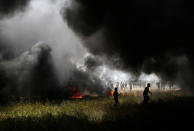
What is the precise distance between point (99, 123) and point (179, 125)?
13.2 ft

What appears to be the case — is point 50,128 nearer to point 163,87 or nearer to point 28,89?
point 28,89

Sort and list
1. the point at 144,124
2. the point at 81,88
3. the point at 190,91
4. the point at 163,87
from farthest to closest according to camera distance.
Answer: the point at 163,87
the point at 81,88
the point at 190,91
the point at 144,124

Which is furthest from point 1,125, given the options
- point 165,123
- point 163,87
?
point 163,87

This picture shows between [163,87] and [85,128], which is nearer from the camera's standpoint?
[85,128]

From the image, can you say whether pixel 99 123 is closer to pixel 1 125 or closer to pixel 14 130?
pixel 14 130

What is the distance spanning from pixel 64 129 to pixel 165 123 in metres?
5.12

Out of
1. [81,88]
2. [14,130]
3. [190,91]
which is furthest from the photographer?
[81,88]

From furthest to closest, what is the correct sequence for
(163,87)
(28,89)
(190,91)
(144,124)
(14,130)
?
(163,87), (28,89), (190,91), (144,124), (14,130)

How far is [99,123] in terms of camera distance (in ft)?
30.7

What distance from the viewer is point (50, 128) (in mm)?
8719

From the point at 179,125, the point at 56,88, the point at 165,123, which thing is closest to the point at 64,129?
the point at 165,123

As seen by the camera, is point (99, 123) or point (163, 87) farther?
point (163, 87)

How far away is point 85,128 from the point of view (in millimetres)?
8492

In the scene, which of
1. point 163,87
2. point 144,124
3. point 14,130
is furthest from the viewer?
point 163,87
